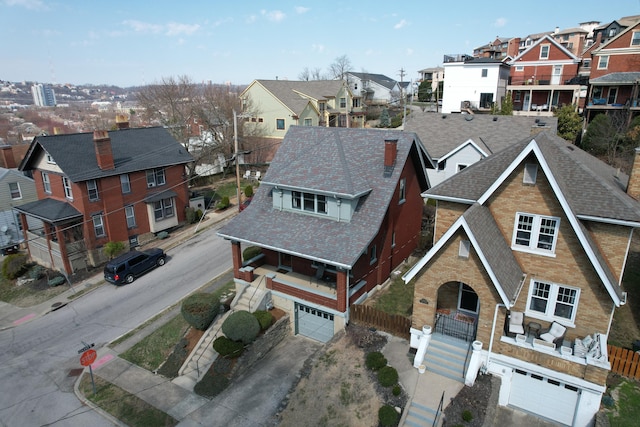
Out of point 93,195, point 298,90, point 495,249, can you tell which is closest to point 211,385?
point 495,249

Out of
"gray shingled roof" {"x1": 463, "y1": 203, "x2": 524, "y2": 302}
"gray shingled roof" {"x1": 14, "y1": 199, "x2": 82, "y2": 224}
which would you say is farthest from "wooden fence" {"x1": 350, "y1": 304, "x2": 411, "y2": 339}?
"gray shingled roof" {"x1": 14, "y1": 199, "x2": 82, "y2": 224}

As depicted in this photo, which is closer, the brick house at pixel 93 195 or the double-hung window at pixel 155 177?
the brick house at pixel 93 195

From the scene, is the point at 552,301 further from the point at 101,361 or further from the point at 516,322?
the point at 101,361

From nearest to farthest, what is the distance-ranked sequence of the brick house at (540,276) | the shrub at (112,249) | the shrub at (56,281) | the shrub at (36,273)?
the brick house at (540,276) < the shrub at (56,281) < the shrub at (36,273) < the shrub at (112,249)

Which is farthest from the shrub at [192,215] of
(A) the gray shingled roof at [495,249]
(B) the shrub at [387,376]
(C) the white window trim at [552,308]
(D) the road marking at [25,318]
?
(C) the white window trim at [552,308]

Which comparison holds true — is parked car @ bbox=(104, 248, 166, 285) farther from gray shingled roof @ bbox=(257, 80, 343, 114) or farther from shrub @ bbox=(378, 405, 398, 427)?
gray shingled roof @ bbox=(257, 80, 343, 114)

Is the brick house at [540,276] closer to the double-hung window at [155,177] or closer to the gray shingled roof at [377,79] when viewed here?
the double-hung window at [155,177]
